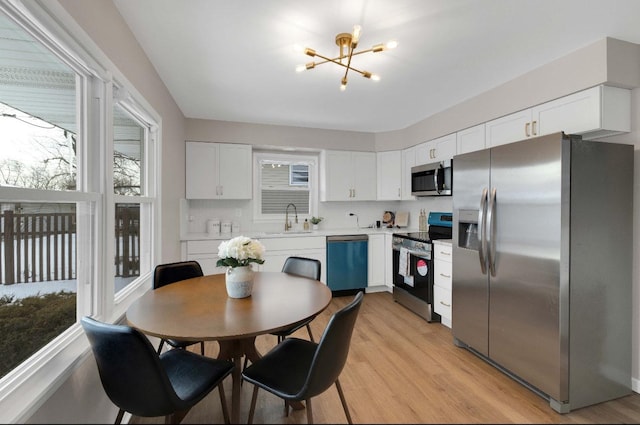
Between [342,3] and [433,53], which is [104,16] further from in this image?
[433,53]

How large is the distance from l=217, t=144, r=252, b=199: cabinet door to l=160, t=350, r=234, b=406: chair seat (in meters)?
2.83

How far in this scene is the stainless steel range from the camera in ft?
9.71

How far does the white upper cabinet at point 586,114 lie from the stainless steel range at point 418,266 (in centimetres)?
132

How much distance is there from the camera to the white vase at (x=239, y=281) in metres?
1.49

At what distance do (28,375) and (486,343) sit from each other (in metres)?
2.44

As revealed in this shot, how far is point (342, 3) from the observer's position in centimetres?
152

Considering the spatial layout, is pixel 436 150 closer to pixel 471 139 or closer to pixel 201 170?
pixel 471 139

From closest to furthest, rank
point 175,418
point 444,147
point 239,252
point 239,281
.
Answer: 1. point 175,418
2. point 239,252
3. point 239,281
4. point 444,147

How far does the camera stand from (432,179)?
11.0 feet

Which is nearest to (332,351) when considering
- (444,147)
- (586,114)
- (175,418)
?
(175,418)

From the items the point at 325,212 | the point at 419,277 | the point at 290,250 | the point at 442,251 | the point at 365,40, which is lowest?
the point at 419,277

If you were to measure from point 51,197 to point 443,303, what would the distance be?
9.64 feet

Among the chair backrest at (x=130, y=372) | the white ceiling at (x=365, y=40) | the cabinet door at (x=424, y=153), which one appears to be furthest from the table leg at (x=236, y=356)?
the cabinet door at (x=424, y=153)

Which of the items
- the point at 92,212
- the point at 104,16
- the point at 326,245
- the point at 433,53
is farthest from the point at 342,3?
the point at 326,245
